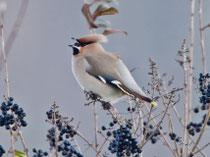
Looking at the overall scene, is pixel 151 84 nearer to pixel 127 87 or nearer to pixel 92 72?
pixel 127 87

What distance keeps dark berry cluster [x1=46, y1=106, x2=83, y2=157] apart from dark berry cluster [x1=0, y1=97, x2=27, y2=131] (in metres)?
0.10

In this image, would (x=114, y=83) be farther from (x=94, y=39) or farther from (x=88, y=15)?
(x=88, y=15)

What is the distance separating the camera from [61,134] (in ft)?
4.38

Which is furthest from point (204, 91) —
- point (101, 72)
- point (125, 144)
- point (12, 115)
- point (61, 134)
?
point (101, 72)

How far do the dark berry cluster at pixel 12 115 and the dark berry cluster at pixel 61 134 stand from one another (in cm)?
10

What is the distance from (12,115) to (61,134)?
191mm

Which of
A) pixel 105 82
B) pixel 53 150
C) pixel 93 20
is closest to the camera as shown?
pixel 53 150

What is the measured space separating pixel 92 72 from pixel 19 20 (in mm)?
1299

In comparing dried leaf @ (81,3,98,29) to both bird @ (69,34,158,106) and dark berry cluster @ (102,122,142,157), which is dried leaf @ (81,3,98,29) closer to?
bird @ (69,34,158,106)

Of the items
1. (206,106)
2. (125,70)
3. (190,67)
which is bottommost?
(206,106)

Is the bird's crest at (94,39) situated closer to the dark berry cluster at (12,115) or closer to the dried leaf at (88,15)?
the dried leaf at (88,15)

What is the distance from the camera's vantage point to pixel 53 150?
1.35 metres

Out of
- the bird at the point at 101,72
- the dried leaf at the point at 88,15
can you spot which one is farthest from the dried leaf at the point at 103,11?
the bird at the point at 101,72

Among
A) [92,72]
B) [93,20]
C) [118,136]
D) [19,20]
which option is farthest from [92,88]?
[19,20]
